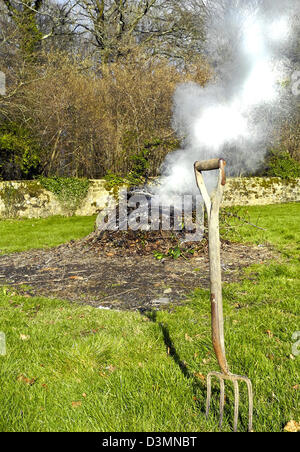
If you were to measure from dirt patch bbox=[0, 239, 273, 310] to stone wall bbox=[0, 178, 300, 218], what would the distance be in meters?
6.15

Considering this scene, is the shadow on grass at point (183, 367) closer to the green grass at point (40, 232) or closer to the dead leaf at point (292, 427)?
the dead leaf at point (292, 427)

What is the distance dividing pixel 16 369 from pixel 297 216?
10922 millimetres

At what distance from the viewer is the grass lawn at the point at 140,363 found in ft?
7.46

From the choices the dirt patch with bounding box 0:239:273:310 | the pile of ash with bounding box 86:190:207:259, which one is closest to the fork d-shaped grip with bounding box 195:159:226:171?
the dirt patch with bounding box 0:239:273:310

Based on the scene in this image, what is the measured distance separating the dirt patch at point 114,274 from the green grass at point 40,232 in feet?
3.51

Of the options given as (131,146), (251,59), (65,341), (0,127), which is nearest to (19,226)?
(0,127)

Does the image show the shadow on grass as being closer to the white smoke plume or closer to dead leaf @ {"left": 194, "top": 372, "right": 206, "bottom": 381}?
dead leaf @ {"left": 194, "top": 372, "right": 206, "bottom": 381}

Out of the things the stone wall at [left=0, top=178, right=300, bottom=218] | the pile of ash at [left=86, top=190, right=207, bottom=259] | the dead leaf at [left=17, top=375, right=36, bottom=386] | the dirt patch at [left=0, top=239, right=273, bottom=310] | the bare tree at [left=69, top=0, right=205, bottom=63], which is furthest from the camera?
the bare tree at [left=69, top=0, right=205, bottom=63]

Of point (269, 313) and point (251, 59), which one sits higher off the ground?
point (251, 59)

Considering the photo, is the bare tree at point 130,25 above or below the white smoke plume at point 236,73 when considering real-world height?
above

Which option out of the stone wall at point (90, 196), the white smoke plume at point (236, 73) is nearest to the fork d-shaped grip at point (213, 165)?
the white smoke plume at point (236, 73)

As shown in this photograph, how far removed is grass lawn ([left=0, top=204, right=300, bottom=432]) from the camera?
7.46 ft

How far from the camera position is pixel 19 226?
12141 mm

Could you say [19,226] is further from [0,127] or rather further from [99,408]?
[99,408]
